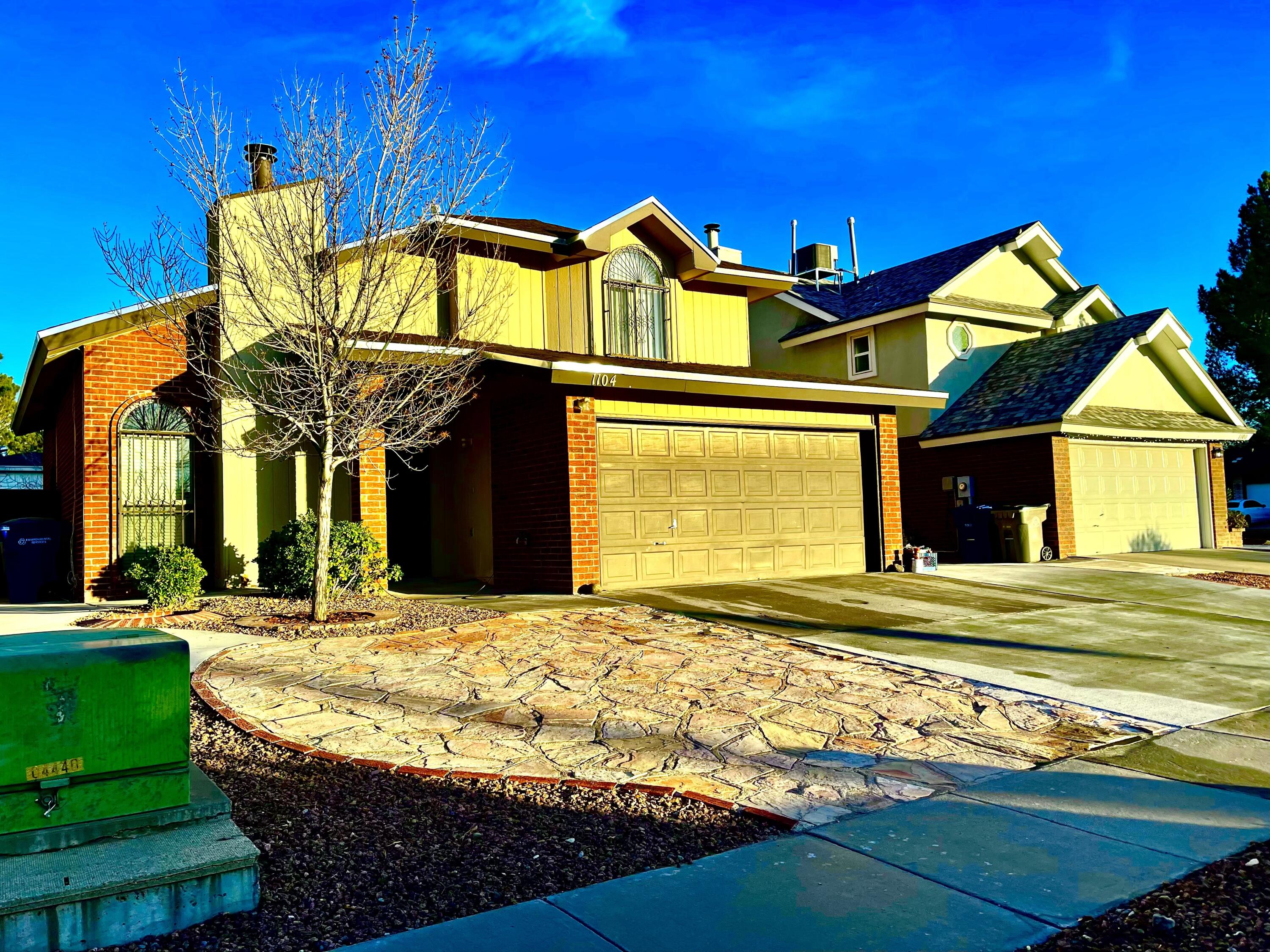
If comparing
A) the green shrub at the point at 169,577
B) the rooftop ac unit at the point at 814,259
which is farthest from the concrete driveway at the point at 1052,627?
the rooftop ac unit at the point at 814,259

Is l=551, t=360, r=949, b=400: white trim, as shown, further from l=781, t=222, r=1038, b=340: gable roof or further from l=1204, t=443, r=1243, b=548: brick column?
l=1204, t=443, r=1243, b=548: brick column

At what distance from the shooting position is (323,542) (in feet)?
31.7

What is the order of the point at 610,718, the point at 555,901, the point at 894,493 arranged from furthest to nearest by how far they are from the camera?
the point at 894,493, the point at 610,718, the point at 555,901

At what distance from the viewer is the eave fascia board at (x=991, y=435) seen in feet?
58.3

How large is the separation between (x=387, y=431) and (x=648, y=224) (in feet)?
22.5

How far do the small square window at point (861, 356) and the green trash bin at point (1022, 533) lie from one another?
5.44 m

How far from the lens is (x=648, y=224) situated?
16281 mm

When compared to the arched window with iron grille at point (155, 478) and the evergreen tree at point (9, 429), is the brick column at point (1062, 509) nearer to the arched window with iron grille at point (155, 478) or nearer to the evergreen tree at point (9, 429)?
the arched window with iron grille at point (155, 478)

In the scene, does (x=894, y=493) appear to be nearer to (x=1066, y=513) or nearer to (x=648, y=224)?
(x=1066, y=513)

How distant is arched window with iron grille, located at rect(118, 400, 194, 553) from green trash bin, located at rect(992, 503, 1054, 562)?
14327mm

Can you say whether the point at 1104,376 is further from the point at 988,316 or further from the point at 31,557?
the point at 31,557

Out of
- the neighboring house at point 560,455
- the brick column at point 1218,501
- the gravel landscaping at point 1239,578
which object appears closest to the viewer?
the neighboring house at point 560,455

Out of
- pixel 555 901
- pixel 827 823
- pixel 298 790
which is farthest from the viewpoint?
pixel 298 790

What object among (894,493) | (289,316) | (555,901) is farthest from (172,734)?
(894,493)
